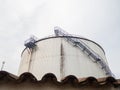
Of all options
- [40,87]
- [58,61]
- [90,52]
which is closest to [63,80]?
[40,87]

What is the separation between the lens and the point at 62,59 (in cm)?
1032

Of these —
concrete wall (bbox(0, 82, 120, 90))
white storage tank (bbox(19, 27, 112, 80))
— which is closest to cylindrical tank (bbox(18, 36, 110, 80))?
white storage tank (bbox(19, 27, 112, 80))

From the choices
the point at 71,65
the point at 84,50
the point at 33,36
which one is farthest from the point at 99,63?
the point at 33,36

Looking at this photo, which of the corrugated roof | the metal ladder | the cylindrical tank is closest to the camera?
the corrugated roof

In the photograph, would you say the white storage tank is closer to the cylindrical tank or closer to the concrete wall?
the cylindrical tank

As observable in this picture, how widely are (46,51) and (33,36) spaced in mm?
2883

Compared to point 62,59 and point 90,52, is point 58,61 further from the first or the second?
point 90,52

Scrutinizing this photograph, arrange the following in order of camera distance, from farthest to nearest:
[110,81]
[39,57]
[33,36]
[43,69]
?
1. [33,36]
2. [39,57]
3. [43,69]
4. [110,81]

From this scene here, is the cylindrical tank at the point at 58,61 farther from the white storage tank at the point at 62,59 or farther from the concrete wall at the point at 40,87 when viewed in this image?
the concrete wall at the point at 40,87

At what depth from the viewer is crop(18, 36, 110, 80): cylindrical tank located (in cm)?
995

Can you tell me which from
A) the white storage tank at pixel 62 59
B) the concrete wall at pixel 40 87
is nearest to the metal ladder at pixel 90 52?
the white storage tank at pixel 62 59

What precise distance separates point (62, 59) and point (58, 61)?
0.27 metres

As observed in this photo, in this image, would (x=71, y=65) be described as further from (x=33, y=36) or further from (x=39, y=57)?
(x=33, y=36)

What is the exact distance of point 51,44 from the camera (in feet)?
37.8
